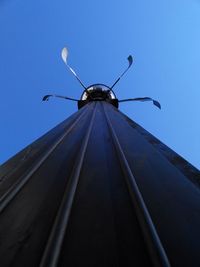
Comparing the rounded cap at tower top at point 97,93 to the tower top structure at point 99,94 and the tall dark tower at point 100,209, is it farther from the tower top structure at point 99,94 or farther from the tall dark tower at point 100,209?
the tall dark tower at point 100,209

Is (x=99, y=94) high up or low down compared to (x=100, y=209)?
up

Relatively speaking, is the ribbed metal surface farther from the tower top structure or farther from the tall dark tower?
the tower top structure

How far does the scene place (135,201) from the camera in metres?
1.74

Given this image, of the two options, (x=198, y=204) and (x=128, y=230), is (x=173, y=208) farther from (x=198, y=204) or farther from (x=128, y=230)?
(x=128, y=230)

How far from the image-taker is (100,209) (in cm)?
167

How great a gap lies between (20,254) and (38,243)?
0.30 ft

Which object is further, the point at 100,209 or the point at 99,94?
the point at 99,94

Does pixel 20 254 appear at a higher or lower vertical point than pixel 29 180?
lower

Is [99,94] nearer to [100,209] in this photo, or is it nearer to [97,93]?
[97,93]

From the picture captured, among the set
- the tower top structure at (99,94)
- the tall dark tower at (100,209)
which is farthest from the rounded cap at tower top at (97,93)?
the tall dark tower at (100,209)

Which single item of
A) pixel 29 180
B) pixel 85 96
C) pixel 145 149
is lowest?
pixel 29 180

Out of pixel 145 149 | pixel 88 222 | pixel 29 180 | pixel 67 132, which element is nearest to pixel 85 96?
pixel 67 132

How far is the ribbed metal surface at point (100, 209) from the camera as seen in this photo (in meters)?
1.28

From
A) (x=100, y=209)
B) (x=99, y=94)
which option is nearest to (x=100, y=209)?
(x=100, y=209)
